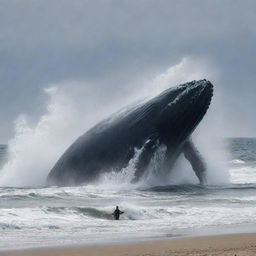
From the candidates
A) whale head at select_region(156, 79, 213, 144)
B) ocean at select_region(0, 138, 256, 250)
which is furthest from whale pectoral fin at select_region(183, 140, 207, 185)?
whale head at select_region(156, 79, 213, 144)

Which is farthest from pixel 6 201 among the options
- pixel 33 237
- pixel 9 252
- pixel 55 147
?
pixel 55 147

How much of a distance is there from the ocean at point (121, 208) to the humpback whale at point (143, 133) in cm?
88

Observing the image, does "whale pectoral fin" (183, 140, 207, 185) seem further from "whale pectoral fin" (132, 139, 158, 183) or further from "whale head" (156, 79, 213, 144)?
"whale pectoral fin" (132, 139, 158, 183)

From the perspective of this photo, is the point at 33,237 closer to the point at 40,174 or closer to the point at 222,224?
the point at 222,224

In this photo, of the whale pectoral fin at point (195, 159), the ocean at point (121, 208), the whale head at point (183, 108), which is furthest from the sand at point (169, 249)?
the whale pectoral fin at point (195, 159)

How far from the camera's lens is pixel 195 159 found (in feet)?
103

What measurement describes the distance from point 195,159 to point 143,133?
4019mm

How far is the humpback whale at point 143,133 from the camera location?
28578 millimetres

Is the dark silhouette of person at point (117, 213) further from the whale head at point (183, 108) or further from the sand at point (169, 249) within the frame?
the whale head at point (183, 108)

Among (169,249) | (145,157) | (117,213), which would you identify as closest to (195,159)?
(145,157)

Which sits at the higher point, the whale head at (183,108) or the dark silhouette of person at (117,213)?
the whale head at (183,108)

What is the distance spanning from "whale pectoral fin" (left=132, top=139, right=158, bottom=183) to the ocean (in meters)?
0.50

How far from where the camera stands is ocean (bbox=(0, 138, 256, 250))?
1642 centimetres

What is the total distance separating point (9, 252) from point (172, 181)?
1884cm
